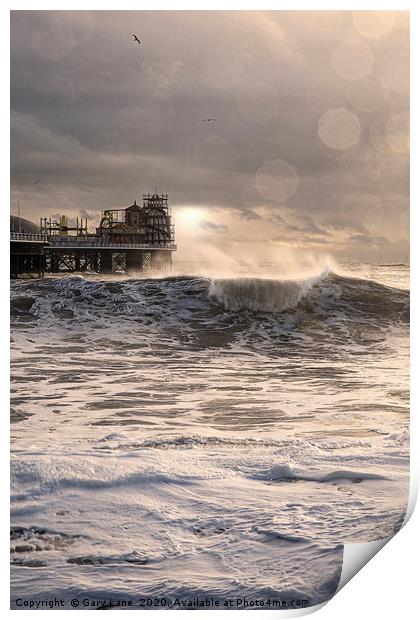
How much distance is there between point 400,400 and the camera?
21.4 ft

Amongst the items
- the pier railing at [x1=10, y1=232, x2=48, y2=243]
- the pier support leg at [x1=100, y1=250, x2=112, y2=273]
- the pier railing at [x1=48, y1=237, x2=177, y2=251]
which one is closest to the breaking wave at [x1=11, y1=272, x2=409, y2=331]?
the pier railing at [x1=10, y1=232, x2=48, y2=243]

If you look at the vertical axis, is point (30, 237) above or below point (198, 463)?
above

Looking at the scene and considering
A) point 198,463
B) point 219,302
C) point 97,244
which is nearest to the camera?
point 198,463

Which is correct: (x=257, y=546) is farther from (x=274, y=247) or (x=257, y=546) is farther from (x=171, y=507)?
(x=274, y=247)

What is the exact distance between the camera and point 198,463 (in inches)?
160

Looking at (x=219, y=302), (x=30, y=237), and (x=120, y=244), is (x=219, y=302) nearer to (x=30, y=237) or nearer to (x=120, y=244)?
(x=30, y=237)

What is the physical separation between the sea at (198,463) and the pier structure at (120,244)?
6.97 meters

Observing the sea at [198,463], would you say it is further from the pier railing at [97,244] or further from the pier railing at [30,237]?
the pier railing at [97,244]

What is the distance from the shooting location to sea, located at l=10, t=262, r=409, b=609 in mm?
3057

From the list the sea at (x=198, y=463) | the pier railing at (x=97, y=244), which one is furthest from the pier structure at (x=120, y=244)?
the sea at (x=198, y=463)

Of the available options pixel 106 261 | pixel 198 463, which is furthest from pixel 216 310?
pixel 198 463

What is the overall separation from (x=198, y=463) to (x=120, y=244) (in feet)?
49.7

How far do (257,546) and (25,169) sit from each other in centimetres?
829
